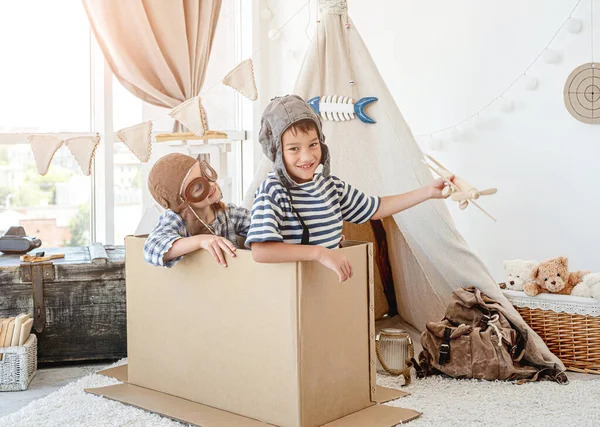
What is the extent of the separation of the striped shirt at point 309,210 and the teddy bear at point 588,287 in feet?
2.81

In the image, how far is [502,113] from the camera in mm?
3396

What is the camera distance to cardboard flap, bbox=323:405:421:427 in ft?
6.51

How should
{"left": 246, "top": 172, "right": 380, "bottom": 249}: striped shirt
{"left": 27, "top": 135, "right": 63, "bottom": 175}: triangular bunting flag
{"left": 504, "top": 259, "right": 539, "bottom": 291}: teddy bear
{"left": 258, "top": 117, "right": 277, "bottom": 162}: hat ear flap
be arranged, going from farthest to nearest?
{"left": 27, "top": 135, "right": 63, "bottom": 175}: triangular bunting flag < {"left": 504, "top": 259, "right": 539, "bottom": 291}: teddy bear < {"left": 258, "top": 117, "right": 277, "bottom": 162}: hat ear flap < {"left": 246, "top": 172, "right": 380, "bottom": 249}: striped shirt

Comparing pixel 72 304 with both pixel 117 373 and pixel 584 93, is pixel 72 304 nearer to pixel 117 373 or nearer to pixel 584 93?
pixel 117 373

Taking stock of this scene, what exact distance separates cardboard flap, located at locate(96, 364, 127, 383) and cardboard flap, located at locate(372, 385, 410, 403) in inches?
34.4

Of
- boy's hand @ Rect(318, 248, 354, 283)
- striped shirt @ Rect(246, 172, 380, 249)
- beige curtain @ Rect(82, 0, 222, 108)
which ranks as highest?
beige curtain @ Rect(82, 0, 222, 108)

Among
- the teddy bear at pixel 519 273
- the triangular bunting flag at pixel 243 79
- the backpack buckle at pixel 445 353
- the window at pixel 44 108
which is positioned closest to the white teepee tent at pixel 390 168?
the teddy bear at pixel 519 273

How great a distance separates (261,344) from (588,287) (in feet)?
4.22

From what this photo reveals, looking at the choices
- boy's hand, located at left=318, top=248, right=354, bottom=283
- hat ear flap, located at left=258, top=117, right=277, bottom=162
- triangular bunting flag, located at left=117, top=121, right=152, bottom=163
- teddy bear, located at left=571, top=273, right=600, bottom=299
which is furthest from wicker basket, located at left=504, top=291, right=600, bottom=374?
triangular bunting flag, located at left=117, top=121, right=152, bottom=163

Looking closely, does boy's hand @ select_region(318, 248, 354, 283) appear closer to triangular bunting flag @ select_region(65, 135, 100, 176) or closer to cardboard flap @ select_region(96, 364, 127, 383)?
cardboard flap @ select_region(96, 364, 127, 383)

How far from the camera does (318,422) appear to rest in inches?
77.4

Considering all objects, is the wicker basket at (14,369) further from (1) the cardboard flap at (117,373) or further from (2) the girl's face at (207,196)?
(2) the girl's face at (207,196)

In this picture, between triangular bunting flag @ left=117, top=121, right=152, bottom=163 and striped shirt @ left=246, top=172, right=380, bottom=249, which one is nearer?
striped shirt @ left=246, top=172, right=380, bottom=249

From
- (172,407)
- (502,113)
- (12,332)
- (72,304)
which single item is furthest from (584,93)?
(12,332)
